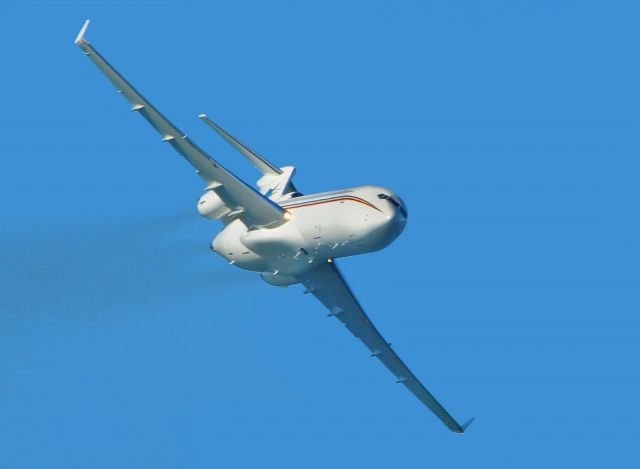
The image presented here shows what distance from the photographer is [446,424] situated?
79562 millimetres

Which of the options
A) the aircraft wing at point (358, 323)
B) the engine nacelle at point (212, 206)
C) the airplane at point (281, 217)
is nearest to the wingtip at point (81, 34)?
the airplane at point (281, 217)

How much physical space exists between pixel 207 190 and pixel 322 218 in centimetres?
553

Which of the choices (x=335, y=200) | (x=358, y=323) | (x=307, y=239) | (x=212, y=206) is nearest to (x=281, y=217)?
(x=307, y=239)

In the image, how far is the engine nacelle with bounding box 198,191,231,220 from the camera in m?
70.2

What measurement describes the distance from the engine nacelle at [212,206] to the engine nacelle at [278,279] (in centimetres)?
400

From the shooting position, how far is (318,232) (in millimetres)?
67625

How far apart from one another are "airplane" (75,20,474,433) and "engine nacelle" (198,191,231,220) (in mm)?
44

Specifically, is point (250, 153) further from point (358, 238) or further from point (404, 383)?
point (404, 383)

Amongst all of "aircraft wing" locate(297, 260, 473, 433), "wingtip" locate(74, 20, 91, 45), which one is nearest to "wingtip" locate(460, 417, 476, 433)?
"aircraft wing" locate(297, 260, 473, 433)

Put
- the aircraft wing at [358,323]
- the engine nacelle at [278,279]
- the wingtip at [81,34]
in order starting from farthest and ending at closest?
the aircraft wing at [358,323] → the engine nacelle at [278,279] → the wingtip at [81,34]

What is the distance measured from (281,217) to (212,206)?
138 inches

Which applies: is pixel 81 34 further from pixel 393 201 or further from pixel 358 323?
pixel 358 323

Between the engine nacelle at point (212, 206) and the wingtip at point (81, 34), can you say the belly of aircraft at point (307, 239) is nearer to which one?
the engine nacelle at point (212, 206)

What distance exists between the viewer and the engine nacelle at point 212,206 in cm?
7025
